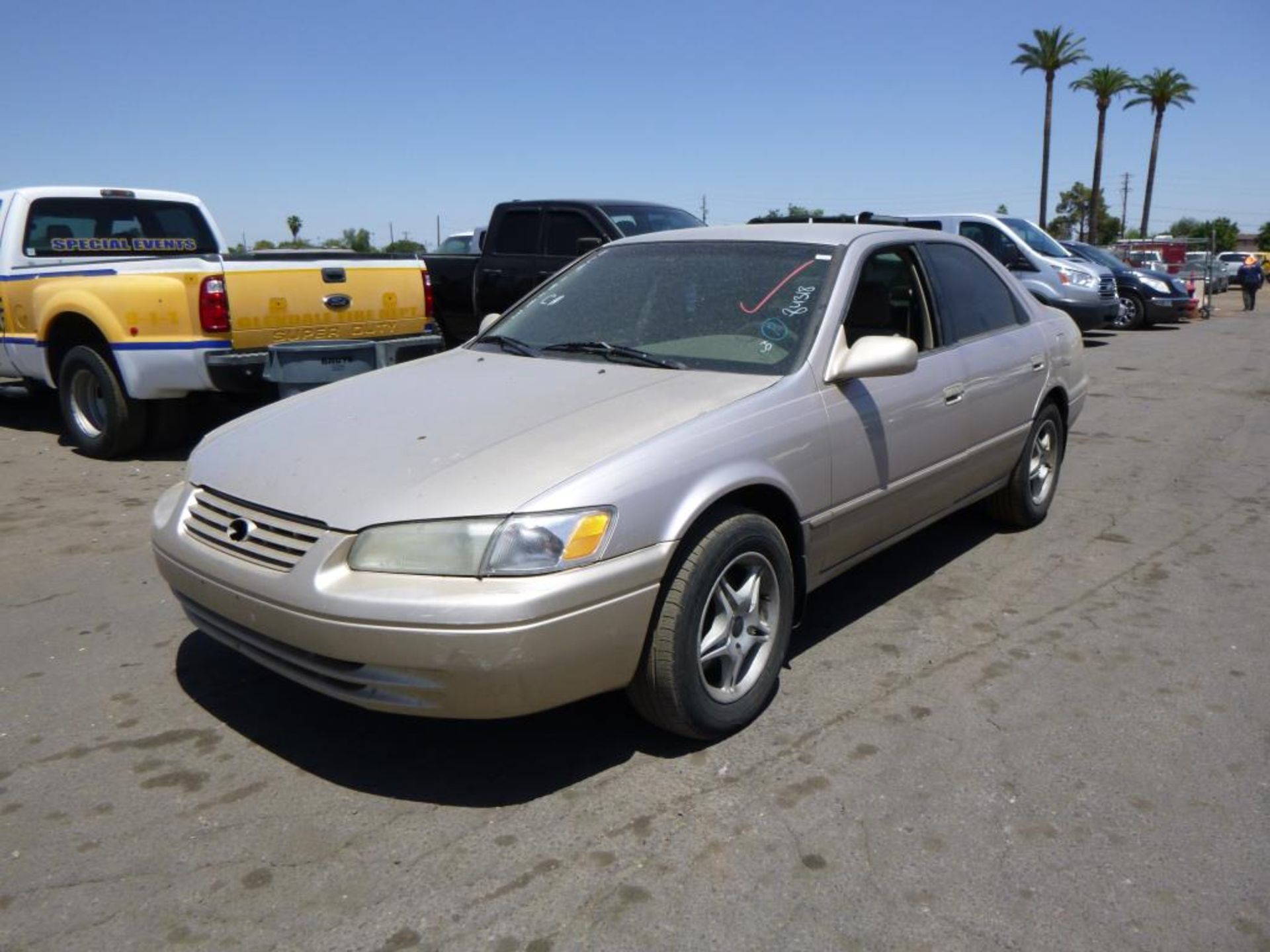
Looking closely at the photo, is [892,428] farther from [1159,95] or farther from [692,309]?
[1159,95]

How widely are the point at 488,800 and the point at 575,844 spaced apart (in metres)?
0.36

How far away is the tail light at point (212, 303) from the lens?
6.91m

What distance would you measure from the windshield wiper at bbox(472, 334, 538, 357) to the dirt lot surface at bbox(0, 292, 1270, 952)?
1.46 m

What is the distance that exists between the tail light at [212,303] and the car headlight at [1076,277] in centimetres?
1252

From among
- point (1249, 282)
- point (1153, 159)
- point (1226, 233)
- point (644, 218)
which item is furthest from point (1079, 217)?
point (644, 218)

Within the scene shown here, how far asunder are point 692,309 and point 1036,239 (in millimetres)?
14326

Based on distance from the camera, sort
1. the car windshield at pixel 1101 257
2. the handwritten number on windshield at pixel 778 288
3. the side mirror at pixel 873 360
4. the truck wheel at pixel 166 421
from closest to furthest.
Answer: the side mirror at pixel 873 360, the handwritten number on windshield at pixel 778 288, the truck wheel at pixel 166 421, the car windshield at pixel 1101 257

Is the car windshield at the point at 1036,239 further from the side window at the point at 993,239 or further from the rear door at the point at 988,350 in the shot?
the rear door at the point at 988,350

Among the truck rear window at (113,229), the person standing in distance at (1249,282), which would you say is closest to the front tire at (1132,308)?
the person standing in distance at (1249,282)

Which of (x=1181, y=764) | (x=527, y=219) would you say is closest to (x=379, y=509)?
(x=1181, y=764)

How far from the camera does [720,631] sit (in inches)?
133

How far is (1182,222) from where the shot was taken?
113m

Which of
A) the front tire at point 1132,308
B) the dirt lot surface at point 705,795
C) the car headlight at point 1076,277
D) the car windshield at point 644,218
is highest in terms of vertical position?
the car windshield at point 644,218

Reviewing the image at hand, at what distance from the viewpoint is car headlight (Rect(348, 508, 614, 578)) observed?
9.34ft
